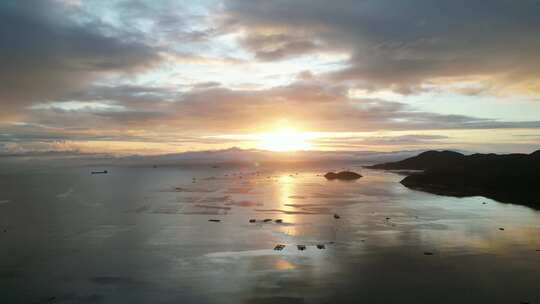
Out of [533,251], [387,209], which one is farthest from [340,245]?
[387,209]

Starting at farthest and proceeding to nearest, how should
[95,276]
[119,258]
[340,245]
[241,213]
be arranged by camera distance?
[241,213]
[340,245]
[119,258]
[95,276]

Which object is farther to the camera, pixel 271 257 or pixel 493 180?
pixel 493 180

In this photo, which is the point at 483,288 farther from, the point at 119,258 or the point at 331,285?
the point at 119,258

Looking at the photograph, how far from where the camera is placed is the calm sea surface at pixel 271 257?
2705 cm

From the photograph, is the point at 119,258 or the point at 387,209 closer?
the point at 119,258

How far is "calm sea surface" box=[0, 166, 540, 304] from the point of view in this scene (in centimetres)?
2705

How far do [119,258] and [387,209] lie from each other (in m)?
45.5

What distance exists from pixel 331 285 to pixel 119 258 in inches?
765

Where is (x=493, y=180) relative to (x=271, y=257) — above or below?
above

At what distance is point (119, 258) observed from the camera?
36.2 meters

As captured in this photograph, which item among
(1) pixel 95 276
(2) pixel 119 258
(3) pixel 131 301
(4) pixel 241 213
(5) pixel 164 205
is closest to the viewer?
(3) pixel 131 301

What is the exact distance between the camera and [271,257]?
35.6 meters

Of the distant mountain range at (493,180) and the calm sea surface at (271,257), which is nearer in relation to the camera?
the calm sea surface at (271,257)

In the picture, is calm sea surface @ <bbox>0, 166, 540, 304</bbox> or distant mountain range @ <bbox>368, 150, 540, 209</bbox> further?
distant mountain range @ <bbox>368, 150, 540, 209</bbox>
